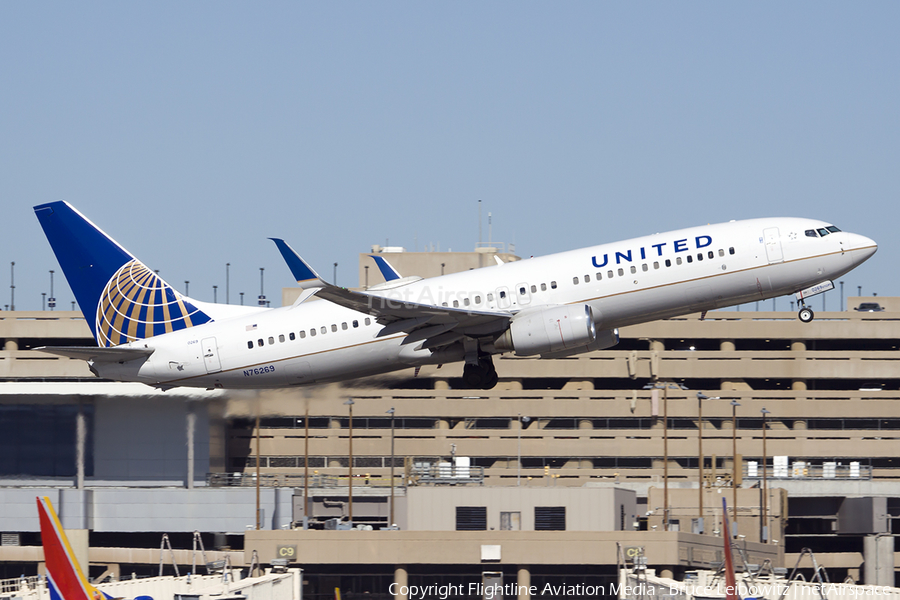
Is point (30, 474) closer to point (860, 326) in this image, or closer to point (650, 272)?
point (650, 272)

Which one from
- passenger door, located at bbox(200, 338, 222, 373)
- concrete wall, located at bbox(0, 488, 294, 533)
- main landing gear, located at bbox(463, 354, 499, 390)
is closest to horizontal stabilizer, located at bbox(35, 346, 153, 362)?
passenger door, located at bbox(200, 338, 222, 373)

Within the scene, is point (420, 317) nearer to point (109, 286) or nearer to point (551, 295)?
point (551, 295)

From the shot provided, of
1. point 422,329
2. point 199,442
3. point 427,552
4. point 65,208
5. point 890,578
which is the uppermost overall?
point 65,208

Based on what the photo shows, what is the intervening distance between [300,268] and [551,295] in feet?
30.3

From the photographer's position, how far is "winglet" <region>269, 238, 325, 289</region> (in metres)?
33.4

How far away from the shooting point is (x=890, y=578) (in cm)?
7719

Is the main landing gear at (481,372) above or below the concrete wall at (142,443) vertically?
above

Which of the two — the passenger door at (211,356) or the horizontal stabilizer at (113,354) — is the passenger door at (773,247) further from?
the horizontal stabilizer at (113,354)

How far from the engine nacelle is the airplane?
0.04 meters

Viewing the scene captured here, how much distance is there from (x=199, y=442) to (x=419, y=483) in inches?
656

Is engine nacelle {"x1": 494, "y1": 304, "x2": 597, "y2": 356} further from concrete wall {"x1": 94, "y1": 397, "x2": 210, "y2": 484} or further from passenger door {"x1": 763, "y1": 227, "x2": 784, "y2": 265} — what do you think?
concrete wall {"x1": 94, "y1": 397, "x2": 210, "y2": 484}

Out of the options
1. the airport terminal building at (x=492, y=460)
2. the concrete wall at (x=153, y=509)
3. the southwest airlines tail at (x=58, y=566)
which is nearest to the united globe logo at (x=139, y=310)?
the southwest airlines tail at (x=58, y=566)

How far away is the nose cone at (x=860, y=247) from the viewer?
3806cm

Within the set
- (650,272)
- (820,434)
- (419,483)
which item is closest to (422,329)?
(650,272)
